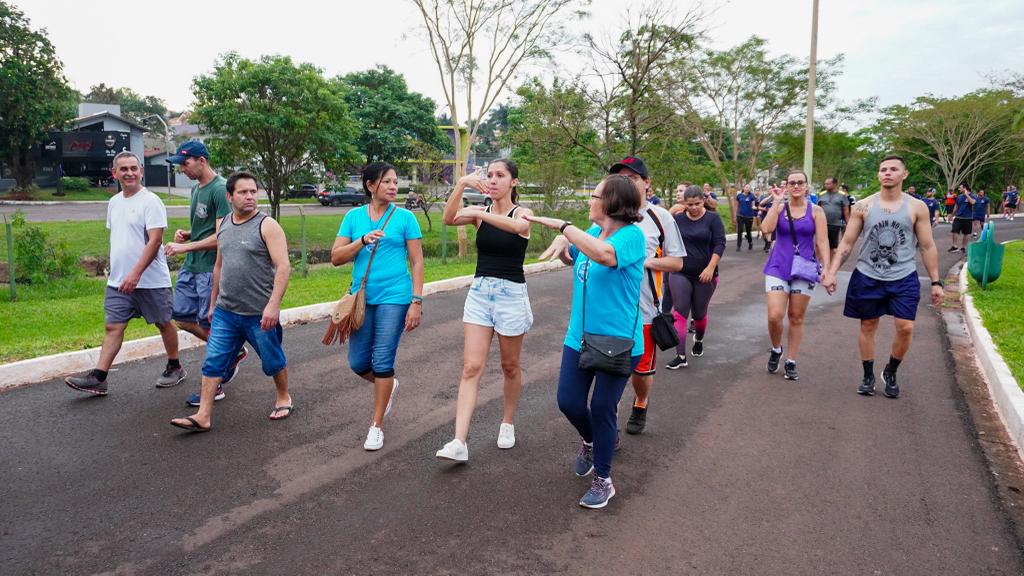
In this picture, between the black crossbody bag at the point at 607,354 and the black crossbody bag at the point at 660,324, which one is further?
the black crossbody bag at the point at 660,324

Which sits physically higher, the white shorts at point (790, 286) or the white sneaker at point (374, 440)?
the white shorts at point (790, 286)

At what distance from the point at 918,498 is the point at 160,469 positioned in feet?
14.8

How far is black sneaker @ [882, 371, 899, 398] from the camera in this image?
6.08m

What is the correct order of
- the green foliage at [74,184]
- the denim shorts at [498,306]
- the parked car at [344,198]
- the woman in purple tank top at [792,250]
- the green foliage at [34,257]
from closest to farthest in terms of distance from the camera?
the denim shorts at [498,306]
the woman in purple tank top at [792,250]
the green foliage at [34,257]
the parked car at [344,198]
the green foliage at [74,184]

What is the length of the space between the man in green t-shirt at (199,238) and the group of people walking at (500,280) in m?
0.01

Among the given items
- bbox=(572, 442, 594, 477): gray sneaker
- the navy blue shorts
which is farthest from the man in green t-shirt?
the navy blue shorts

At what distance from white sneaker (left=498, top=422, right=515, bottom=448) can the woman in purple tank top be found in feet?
10.1

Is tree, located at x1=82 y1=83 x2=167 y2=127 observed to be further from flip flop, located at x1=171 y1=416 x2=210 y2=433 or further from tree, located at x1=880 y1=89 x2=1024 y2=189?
flip flop, located at x1=171 y1=416 x2=210 y2=433

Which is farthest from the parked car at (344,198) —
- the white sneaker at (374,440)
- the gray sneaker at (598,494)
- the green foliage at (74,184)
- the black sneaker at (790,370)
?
the gray sneaker at (598,494)

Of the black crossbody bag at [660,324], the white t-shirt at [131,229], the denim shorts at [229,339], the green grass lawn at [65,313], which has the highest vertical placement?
the white t-shirt at [131,229]

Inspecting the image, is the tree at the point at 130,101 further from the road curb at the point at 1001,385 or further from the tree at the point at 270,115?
the road curb at the point at 1001,385

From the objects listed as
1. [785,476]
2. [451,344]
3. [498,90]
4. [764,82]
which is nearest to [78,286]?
[451,344]

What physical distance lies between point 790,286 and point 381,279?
3927mm

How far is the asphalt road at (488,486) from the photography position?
338 cm
